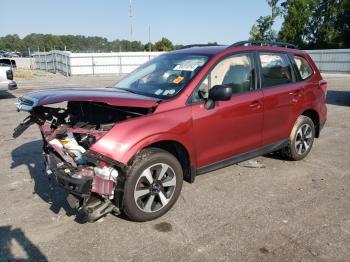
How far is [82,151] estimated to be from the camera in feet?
12.9

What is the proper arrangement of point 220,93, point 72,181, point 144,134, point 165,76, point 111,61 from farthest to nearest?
point 111,61 → point 165,76 → point 220,93 → point 144,134 → point 72,181

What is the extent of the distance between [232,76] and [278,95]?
0.91 meters

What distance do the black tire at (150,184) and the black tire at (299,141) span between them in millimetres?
2385

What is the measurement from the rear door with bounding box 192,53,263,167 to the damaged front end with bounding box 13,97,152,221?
0.74 m

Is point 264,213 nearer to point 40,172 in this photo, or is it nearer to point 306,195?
point 306,195

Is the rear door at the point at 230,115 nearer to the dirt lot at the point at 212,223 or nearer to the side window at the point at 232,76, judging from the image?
the side window at the point at 232,76

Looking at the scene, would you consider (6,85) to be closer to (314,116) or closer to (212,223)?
(314,116)

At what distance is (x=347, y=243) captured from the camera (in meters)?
3.56

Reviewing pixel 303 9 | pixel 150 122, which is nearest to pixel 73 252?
pixel 150 122

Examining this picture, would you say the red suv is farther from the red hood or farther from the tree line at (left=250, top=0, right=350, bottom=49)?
the tree line at (left=250, top=0, right=350, bottom=49)

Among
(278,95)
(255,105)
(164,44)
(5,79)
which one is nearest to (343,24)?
(164,44)

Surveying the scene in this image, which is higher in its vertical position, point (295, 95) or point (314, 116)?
point (295, 95)

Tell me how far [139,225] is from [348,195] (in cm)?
266

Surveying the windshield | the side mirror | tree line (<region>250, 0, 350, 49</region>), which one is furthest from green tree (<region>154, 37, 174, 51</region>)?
the side mirror
